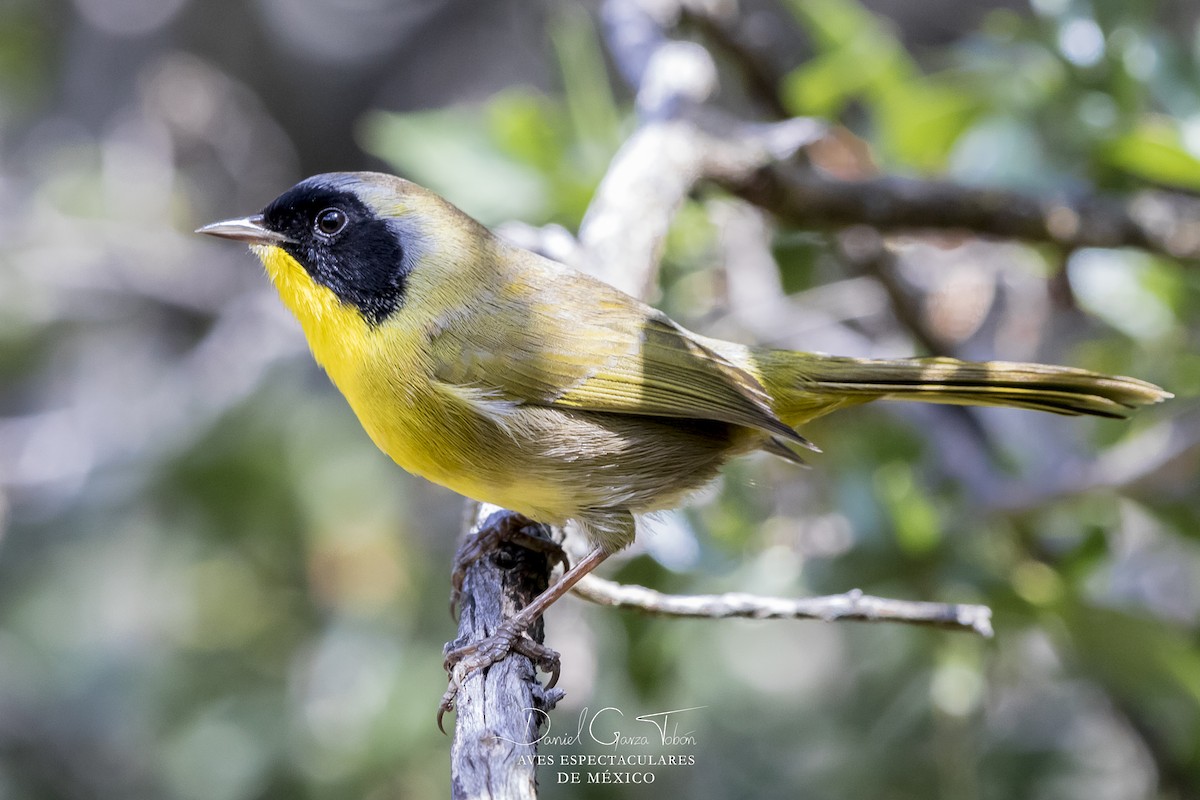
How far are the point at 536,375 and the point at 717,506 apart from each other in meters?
1.20

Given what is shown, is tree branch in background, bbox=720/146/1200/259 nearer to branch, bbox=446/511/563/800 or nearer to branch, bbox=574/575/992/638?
branch, bbox=446/511/563/800

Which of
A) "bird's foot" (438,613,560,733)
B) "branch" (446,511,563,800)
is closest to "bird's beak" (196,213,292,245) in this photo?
"branch" (446,511,563,800)

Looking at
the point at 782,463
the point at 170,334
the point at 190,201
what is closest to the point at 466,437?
the point at 782,463

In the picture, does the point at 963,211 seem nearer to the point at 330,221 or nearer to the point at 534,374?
the point at 534,374

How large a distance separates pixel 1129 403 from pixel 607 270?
1.55 m

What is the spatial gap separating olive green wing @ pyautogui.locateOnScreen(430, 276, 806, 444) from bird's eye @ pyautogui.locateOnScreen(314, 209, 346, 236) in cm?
47

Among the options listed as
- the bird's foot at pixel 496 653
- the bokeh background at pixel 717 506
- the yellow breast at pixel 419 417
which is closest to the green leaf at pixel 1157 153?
the bokeh background at pixel 717 506

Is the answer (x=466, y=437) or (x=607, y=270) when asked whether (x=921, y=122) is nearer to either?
(x=607, y=270)

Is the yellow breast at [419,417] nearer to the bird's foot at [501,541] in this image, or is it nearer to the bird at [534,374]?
the bird at [534,374]

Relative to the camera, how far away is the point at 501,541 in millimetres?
3227

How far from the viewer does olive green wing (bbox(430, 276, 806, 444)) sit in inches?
124

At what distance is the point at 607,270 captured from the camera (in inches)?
140

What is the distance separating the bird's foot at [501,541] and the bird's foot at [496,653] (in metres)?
0.36

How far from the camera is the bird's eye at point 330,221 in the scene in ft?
10.9
